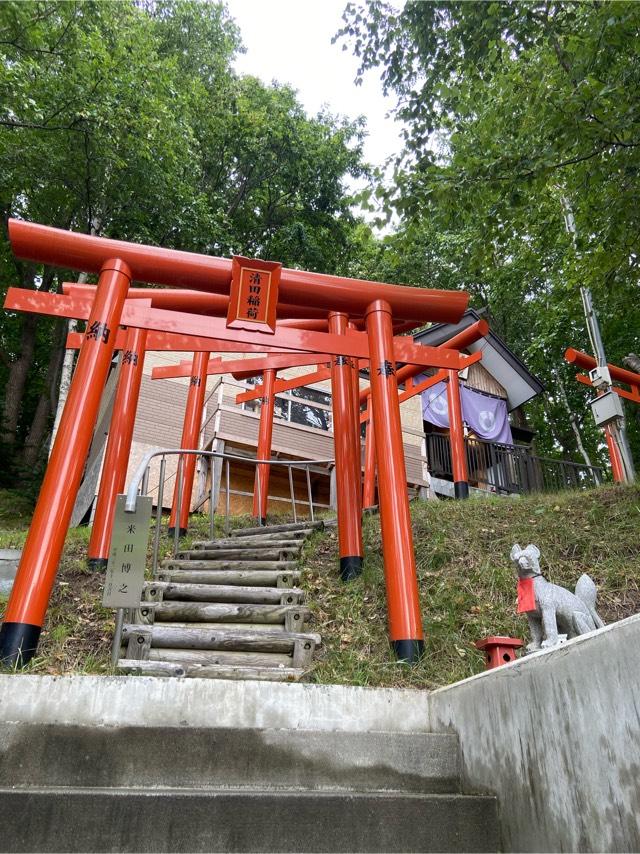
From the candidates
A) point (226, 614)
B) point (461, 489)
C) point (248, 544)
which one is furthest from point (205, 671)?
point (461, 489)

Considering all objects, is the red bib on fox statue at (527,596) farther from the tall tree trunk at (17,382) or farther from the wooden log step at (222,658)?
the tall tree trunk at (17,382)

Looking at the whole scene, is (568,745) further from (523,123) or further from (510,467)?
(510,467)

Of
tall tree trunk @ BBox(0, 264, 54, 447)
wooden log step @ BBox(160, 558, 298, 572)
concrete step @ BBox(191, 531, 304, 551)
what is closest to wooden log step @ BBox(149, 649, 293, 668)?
wooden log step @ BBox(160, 558, 298, 572)

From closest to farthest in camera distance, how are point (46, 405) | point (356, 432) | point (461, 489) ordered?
point (356, 432), point (461, 489), point (46, 405)

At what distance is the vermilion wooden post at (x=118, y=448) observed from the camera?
7.25 m

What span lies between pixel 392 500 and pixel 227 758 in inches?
116

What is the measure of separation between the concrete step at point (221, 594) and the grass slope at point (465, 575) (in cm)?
37

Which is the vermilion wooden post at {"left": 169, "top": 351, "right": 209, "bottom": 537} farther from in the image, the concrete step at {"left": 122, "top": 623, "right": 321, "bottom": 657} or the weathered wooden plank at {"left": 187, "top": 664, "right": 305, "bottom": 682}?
the weathered wooden plank at {"left": 187, "top": 664, "right": 305, "bottom": 682}

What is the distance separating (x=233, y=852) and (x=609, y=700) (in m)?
1.63

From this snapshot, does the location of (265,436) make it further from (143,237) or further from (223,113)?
(223,113)

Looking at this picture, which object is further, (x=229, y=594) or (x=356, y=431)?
(x=356, y=431)

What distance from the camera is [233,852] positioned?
101 inches

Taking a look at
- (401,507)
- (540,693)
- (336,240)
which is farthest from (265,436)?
(336,240)

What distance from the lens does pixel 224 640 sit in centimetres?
500
